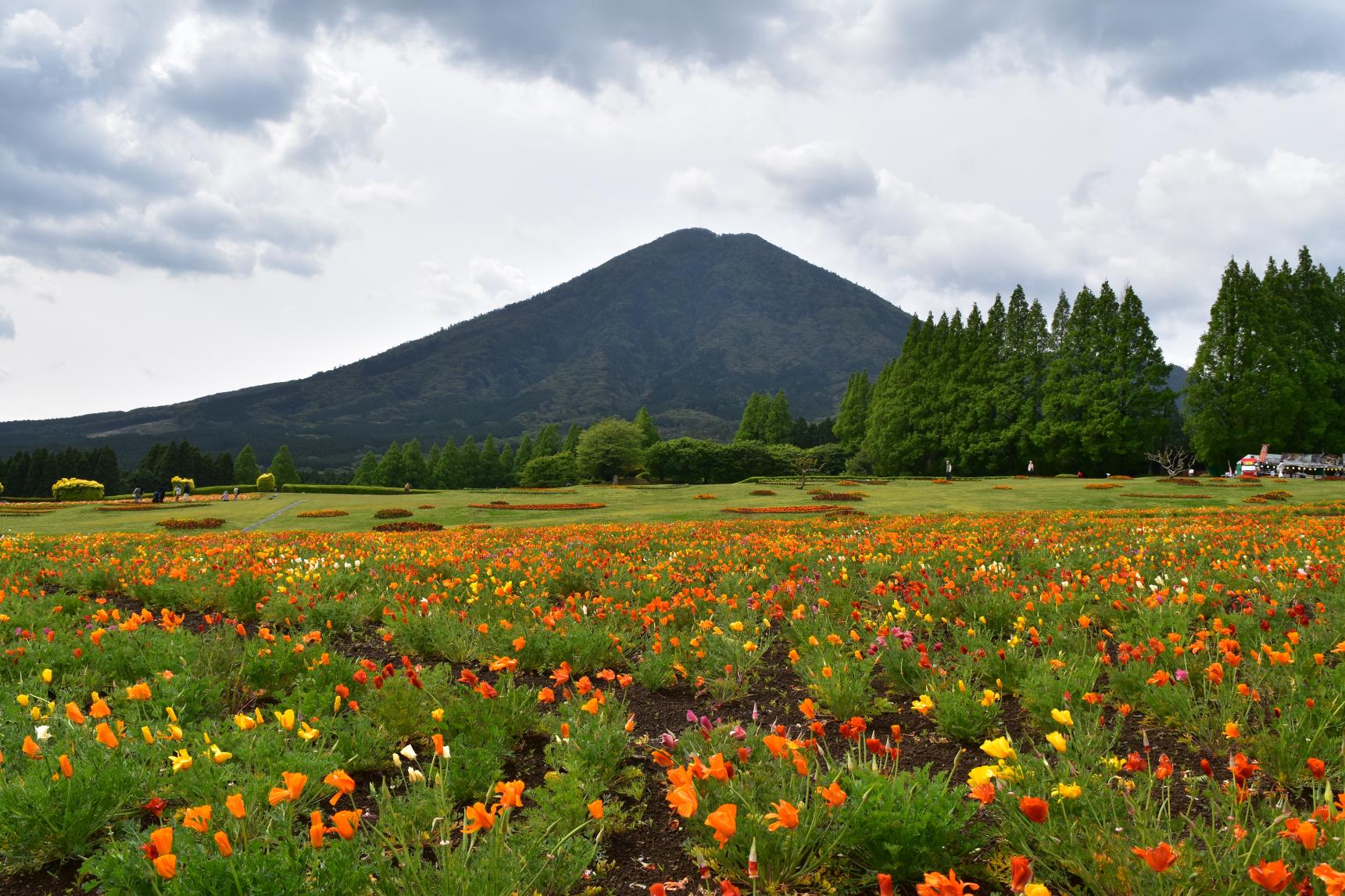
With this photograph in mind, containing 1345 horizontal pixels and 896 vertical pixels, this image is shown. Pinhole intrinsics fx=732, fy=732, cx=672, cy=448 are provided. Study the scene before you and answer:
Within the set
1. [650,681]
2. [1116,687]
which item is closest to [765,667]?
[650,681]

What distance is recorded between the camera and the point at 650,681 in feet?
17.4

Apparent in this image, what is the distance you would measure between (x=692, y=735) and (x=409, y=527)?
20.1 metres

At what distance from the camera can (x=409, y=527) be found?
22.0 meters

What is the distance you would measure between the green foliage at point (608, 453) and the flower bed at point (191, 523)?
53.4 meters

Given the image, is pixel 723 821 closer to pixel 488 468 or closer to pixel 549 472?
pixel 549 472

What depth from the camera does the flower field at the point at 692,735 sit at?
2572 millimetres

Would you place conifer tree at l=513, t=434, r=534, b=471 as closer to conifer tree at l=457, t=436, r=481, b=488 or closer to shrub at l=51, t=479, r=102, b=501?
conifer tree at l=457, t=436, r=481, b=488

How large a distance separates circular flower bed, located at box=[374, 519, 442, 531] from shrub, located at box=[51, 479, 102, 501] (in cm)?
3834

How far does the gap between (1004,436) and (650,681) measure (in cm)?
5311

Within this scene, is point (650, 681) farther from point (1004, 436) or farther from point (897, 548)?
point (1004, 436)

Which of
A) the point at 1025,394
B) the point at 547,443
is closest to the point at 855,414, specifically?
the point at 1025,394

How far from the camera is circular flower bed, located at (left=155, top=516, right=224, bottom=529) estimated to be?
→ 23.1 m

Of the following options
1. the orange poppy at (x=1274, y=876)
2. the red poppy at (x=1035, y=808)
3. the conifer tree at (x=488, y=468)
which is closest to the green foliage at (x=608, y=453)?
the conifer tree at (x=488, y=468)

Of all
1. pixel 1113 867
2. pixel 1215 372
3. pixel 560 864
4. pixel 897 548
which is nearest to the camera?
pixel 1113 867
